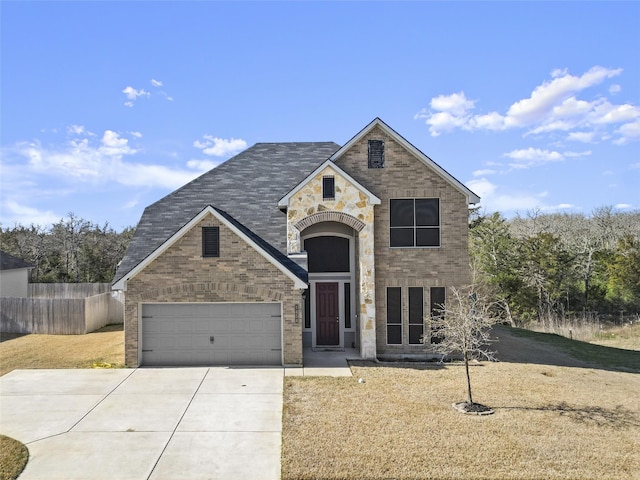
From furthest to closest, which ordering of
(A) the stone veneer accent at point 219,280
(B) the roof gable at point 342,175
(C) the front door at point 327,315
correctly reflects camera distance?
(C) the front door at point 327,315
(B) the roof gable at point 342,175
(A) the stone veneer accent at point 219,280

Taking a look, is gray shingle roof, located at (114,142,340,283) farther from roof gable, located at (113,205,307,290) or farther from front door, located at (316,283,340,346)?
front door, located at (316,283,340,346)

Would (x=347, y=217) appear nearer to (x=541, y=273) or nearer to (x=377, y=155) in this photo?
(x=377, y=155)

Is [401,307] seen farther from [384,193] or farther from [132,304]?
[132,304]

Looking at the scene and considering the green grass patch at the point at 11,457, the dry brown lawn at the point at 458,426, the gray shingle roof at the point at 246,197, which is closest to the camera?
the green grass patch at the point at 11,457

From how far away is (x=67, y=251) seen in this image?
38.3 meters

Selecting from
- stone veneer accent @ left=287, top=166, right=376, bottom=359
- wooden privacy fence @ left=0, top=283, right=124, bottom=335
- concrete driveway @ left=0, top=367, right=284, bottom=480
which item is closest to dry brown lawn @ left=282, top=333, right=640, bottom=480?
concrete driveway @ left=0, top=367, right=284, bottom=480

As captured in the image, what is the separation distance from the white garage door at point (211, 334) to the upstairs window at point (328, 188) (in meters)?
4.37

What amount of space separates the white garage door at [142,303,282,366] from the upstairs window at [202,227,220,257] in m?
1.81

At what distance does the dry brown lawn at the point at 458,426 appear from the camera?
7223mm

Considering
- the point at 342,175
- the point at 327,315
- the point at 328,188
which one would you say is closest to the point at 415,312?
the point at 327,315

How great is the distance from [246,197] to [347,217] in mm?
4855

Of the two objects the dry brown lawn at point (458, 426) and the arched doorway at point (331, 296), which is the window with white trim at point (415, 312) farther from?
the arched doorway at point (331, 296)

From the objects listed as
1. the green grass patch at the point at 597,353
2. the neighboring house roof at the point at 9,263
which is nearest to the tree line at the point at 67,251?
the neighboring house roof at the point at 9,263

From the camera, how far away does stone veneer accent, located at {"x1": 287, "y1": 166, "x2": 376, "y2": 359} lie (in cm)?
1495
